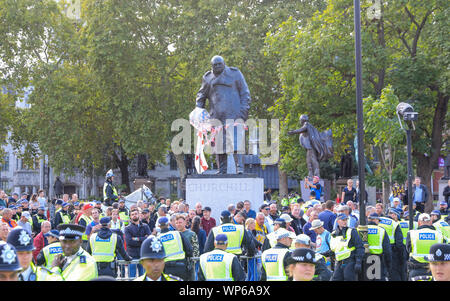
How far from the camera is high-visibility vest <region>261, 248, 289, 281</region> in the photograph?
8547 mm

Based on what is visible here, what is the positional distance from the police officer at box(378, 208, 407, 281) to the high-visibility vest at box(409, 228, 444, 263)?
37.8 inches

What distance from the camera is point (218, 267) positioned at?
844cm

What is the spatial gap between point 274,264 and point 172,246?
102 inches

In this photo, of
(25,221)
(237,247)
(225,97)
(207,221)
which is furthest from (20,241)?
(225,97)

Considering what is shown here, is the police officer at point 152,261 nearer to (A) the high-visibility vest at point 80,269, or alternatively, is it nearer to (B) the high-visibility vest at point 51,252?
(A) the high-visibility vest at point 80,269

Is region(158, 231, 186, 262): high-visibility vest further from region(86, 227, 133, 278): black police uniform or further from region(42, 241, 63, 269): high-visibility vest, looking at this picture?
region(42, 241, 63, 269): high-visibility vest

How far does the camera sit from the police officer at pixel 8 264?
18.0 ft

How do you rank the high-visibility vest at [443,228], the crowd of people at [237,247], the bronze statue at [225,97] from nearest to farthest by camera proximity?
1. the crowd of people at [237,247]
2. the high-visibility vest at [443,228]
3. the bronze statue at [225,97]

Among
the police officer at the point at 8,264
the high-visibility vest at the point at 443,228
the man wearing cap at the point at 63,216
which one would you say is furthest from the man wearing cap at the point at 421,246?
the man wearing cap at the point at 63,216

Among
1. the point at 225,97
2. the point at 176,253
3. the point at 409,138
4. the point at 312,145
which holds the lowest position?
the point at 176,253

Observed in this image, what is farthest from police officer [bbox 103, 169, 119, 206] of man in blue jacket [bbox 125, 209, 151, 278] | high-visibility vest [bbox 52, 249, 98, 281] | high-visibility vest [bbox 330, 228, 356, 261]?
high-visibility vest [bbox 52, 249, 98, 281]

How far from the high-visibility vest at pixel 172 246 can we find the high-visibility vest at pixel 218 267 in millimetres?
2284

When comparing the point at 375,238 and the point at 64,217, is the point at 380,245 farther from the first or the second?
the point at 64,217

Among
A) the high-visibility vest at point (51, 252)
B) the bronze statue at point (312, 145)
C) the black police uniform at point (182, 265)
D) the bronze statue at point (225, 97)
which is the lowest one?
the black police uniform at point (182, 265)
